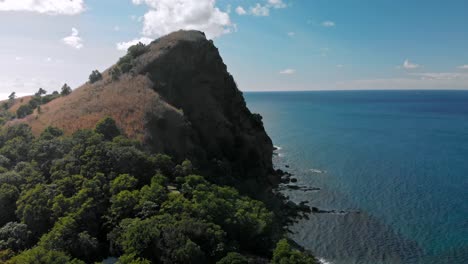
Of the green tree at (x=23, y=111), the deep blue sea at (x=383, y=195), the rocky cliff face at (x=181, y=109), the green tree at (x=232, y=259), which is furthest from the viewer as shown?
the green tree at (x=23, y=111)

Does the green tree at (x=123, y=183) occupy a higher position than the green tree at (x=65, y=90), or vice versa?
the green tree at (x=65, y=90)

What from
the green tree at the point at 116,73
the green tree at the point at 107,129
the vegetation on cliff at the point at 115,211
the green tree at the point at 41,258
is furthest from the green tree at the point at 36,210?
the green tree at the point at 116,73

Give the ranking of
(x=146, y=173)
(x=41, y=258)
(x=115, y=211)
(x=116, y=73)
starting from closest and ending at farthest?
(x=41, y=258) < (x=115, y=211) < (x=146, y=173) < (x=116, y=73)

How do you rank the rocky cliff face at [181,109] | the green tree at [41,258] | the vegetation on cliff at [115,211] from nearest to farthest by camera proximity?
the green tree at [41,258]
the vegetation on cliff at [115,211]
the rocky cliff face at [181,109]

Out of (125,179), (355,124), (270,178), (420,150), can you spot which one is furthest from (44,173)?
(355,124)

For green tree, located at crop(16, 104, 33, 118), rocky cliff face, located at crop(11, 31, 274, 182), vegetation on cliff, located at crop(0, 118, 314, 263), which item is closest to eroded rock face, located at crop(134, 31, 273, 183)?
rocky cliff face, located at crop(11, 31, 274, 182)

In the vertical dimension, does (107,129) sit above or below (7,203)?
above

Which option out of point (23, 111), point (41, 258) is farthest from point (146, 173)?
point (23, 111)

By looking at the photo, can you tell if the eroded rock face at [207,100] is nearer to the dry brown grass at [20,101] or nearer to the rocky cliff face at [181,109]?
the rocky cliff face at [181,109]

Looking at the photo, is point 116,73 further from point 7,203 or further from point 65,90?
point 7,203
